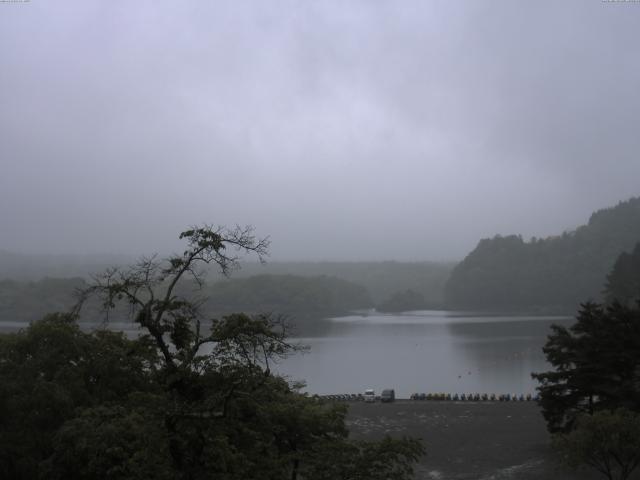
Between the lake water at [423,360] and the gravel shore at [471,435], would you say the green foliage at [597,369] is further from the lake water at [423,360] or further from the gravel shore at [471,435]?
the lake water at [423,360]

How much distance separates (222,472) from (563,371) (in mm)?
11791

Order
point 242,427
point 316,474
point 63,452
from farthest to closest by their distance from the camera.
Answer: point 63,452
point 316,474
point 242,427

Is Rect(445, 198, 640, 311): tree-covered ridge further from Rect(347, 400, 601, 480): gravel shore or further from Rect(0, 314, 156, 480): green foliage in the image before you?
Rect(0, 314, 156, 480): green foliage

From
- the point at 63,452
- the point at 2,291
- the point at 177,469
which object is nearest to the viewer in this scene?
the point at 177,469

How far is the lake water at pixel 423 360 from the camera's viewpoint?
1230 inches

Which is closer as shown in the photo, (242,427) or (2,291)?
(242,427)

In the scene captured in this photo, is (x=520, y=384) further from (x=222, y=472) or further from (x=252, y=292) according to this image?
(x=252, y=292)

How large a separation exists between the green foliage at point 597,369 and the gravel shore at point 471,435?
1154 millimetres

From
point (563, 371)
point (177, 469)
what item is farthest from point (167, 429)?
point (563, 371)

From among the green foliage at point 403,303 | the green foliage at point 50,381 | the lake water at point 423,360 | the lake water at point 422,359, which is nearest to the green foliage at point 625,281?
the lake water at point 422,359

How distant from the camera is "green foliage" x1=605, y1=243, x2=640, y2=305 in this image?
4128cm

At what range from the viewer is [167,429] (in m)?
5.15

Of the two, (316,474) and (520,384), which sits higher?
(316,474)

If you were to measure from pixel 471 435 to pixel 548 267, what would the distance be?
82.6 m
